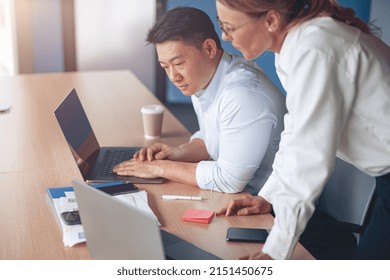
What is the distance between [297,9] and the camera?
1315 mm

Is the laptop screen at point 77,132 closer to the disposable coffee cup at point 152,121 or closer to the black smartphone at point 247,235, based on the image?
the disposable coffee cup at point 152,121

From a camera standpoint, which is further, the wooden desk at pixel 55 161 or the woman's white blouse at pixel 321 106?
the wooden desk at pixel 55 161

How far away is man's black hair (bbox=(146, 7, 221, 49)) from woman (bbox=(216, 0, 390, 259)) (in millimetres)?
471

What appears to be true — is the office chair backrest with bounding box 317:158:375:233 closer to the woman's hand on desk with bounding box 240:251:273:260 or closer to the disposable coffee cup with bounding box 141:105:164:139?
the woman's hand on desk with bounding box 240:251:273:260

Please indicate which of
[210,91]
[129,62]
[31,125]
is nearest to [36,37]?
[129,62]

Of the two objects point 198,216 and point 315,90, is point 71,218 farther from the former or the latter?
point 315,90

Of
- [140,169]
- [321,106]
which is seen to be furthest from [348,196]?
[321,106]

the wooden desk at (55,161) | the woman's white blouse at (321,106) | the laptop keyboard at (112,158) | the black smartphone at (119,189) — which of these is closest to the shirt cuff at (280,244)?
the woman's white blouse at (321,106)

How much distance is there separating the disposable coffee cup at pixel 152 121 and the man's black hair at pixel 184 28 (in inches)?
16.0

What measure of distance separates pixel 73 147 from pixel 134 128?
1.92 feet

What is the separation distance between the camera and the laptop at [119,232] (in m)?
1.07

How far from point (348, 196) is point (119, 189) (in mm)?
675

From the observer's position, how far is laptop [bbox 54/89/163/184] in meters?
1.78

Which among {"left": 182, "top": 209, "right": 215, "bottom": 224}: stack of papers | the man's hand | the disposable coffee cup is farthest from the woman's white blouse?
the disposable coffee cup
